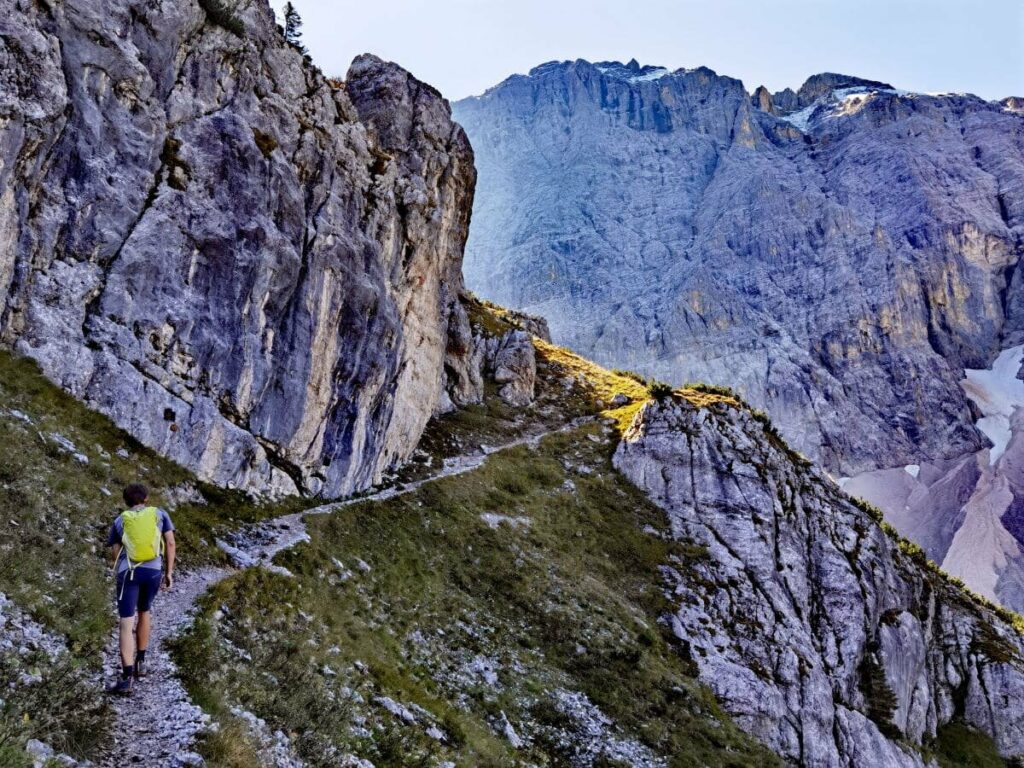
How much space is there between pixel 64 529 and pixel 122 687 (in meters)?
6.91

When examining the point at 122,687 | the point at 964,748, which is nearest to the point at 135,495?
the point at 122,687

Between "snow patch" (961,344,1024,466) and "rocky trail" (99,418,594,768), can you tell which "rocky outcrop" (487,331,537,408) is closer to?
"rocky trail" (99,418,594,768)

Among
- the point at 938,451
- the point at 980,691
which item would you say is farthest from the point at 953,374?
the point at 980,691

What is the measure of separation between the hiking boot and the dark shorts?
3.26ft

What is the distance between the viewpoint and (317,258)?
1422 inches

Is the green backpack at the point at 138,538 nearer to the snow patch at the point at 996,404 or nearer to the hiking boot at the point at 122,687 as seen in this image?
the hiking boot at the point at 122,687

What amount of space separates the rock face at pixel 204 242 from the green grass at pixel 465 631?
6.76 meters

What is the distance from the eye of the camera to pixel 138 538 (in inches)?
409

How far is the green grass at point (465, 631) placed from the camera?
14.4 metres

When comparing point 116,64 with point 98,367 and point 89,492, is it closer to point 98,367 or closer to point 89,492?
point 98,367

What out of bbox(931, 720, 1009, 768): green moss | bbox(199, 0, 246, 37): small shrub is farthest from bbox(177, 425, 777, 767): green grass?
bbox(199, 0, 246, 37): small shrub

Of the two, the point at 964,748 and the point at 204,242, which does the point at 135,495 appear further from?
the point at 964,748

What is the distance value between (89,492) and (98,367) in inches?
332

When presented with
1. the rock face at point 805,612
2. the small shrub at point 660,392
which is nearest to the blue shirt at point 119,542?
the rock face at point 805,612
